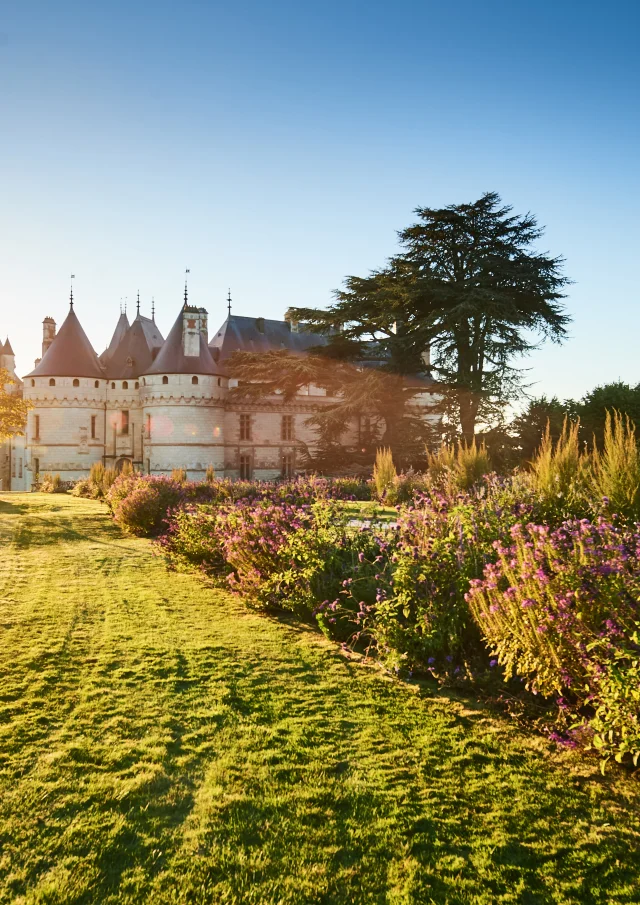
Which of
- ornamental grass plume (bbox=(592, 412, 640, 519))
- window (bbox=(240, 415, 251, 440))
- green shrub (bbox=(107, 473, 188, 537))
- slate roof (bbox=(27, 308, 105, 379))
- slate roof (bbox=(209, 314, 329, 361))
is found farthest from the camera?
slate roof (bbox=(209, 314, 329, 361))

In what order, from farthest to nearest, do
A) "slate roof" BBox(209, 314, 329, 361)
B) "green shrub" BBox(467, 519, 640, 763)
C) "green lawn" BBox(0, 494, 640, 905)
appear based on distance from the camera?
"slate roof" BBox(209, 314, 329, 361) < "green shrub" BBox(467, 519, 640, 763) < "green lawn" BBox(0, 494, 640, 905)

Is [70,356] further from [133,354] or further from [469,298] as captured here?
[469,298]

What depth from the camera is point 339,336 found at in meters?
27.8

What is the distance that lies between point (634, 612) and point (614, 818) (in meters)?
1.03

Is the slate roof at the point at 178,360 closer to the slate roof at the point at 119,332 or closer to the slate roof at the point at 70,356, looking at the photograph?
the slate roof at the point at 70,356

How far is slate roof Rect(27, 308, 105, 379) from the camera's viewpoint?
33062 mm

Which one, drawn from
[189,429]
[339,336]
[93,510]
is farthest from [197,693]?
[189,429]

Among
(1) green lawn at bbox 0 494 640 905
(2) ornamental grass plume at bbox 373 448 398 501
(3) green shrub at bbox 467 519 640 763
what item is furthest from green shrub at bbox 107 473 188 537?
(3) green shrub at bbox 467 519 640 763

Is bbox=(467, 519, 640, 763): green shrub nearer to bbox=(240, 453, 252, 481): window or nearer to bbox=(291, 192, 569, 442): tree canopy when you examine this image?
bbox=(291, 192, 569, 442): tree canopy

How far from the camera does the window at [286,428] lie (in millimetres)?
38062

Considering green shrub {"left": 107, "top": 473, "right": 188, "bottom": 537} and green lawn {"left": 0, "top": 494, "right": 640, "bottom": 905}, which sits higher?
green shrub {"left": 107, "top": 473, "right": 188, "bottom": 537}

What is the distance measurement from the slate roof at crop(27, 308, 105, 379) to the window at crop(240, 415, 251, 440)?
8.50 m

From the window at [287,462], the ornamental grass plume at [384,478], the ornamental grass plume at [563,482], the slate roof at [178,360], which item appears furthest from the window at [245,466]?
the ornamental grass plume at [563,482]

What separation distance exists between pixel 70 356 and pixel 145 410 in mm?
5466
